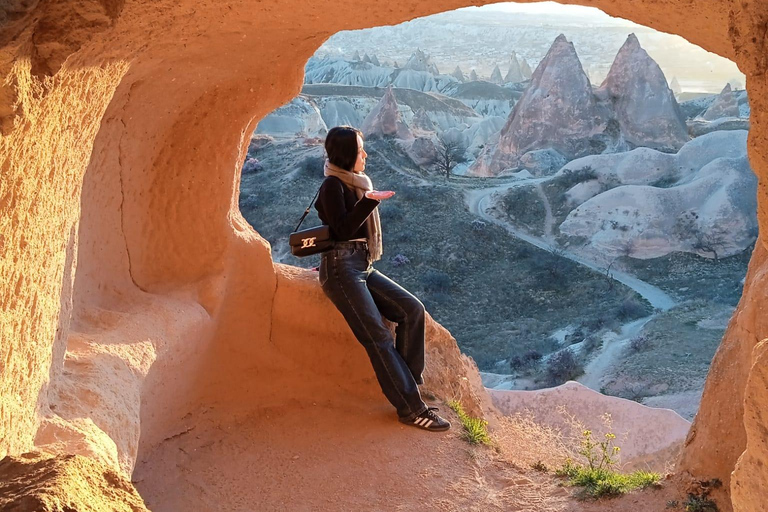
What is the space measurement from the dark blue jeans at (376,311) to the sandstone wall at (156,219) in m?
0.55

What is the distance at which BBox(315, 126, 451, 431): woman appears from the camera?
11.6 feet

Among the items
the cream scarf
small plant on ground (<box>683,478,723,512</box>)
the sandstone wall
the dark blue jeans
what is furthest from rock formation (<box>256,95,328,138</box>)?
small plant on ground (<box>683,478,723,512</box>)

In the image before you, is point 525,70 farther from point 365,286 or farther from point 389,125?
point 365,286

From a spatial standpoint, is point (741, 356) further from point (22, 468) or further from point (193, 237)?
point (22, 468)

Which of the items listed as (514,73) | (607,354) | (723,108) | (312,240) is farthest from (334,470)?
(514,73)

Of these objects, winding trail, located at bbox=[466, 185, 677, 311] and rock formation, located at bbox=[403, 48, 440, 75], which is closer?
winding trail, located at bbox=[466, 185, 677, 311]

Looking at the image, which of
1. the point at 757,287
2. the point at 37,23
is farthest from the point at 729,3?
the point at 37,23

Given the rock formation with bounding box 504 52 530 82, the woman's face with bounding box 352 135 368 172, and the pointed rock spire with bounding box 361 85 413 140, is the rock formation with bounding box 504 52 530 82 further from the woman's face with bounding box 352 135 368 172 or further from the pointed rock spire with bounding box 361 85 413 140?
the woman's face with bounding box 352 135 368 172

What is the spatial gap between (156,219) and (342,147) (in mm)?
1086

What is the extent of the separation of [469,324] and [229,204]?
9829mm

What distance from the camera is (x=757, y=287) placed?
11.3ft

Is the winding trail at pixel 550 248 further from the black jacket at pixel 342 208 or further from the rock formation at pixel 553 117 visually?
the black jacket at pixel 342 208

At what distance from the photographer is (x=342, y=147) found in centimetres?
357

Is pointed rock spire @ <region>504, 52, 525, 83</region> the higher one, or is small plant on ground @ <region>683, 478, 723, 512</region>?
small plant on ground @ <region>683, 478, 723, 512</region>
